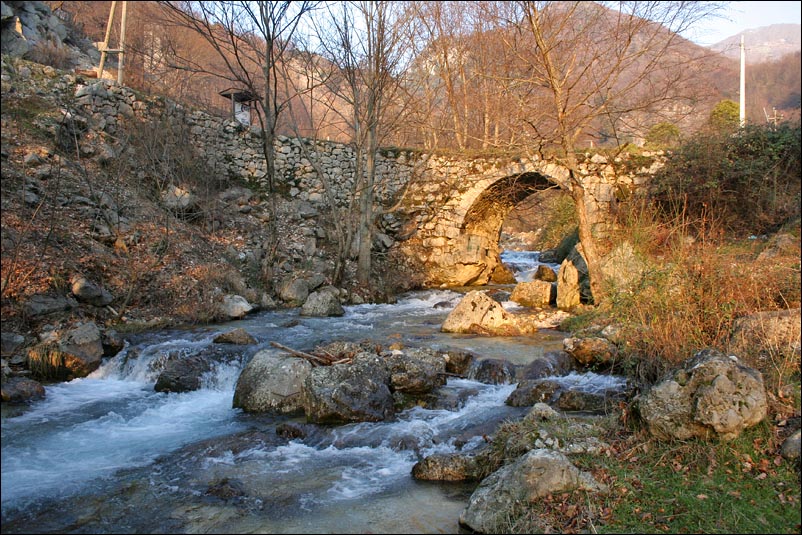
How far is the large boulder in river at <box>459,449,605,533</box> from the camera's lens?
3.36m

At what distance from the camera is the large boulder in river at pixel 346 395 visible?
5418 millimetres

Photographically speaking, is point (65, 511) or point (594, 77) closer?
point (65, 511)

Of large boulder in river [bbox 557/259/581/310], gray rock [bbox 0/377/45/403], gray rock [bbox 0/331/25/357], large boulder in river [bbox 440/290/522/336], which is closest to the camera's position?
gray rock [bbox 0/377/45/403]

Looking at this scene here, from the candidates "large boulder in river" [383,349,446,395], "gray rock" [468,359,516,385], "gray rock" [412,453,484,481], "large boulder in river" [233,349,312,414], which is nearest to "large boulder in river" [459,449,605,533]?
"gray rock" [412,453,484,481]

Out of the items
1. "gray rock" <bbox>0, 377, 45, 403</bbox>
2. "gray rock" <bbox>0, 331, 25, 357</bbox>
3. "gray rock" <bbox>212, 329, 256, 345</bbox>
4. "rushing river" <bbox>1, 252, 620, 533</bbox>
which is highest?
"gray rock" <bbox>0, 331, 25, 357</bbox>

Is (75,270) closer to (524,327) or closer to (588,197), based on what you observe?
(524,327)

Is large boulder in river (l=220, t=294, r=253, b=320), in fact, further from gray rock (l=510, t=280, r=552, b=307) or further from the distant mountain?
the distant mountain

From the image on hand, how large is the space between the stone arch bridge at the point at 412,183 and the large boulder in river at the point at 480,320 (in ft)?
17.7

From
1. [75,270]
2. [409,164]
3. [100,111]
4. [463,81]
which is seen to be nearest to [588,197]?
[409,164]

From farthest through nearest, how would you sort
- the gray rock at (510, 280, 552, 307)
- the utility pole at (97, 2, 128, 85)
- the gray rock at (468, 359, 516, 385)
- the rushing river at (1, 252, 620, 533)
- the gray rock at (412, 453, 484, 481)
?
the gray rock at (510, 280, 552, 307), the gray rock at (468, 359, 516, 385), the utility pole at (97, 2, 128, 85), the gray rock at (412, 453, 484, 481), the rushing river at (1, 252, 620, 533)

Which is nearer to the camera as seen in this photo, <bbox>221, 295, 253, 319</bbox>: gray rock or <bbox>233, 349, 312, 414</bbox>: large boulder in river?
<bbox>233, 349, 312, 414</bbox>: large boulder in river

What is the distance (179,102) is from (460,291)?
958 cm

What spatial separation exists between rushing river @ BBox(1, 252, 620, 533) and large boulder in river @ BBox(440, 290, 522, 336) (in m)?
1.55

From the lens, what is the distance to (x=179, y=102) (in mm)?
14539
